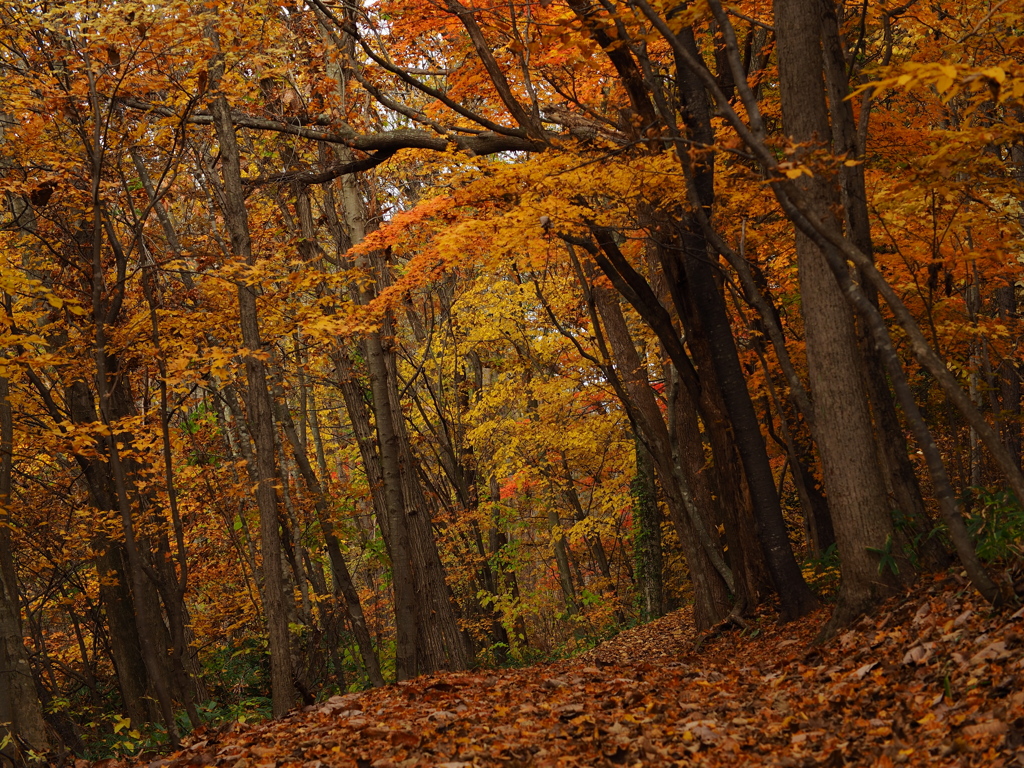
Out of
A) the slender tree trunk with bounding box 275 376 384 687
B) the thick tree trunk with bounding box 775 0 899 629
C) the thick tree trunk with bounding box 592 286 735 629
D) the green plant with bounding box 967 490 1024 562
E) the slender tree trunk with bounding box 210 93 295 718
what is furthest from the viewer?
the slender tree trunk with bounding box 275 376 384 687

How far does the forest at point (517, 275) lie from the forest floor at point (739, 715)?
518 millimetres

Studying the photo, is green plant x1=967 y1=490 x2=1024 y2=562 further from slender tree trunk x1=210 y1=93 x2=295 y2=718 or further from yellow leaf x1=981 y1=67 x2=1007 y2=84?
slender tree trunk x1=210 y1=93 x2=295 y2=718

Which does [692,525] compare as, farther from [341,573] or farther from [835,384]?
[341,573]

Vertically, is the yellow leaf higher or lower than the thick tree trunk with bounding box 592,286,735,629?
higher

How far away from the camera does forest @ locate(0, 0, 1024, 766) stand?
6.23 meters

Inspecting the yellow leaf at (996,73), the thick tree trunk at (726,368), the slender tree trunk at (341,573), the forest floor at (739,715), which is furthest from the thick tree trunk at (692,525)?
the yellow leaf at (996,73)

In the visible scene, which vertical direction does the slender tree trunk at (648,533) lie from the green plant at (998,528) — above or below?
below

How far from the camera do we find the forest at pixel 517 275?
6234 millimetres

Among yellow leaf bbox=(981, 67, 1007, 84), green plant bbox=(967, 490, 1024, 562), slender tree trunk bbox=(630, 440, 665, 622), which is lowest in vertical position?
slender tree trunk bbox=(630, 440, 665, 622)

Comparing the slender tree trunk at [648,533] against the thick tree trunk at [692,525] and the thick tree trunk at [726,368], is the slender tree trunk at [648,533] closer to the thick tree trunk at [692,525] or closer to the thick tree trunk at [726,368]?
the thick tree trunk at [692,525]

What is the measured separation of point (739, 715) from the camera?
4.43 metres

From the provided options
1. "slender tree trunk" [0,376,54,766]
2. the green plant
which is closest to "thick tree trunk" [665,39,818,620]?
the green plant

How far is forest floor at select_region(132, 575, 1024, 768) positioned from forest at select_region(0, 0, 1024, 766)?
1.70 feet

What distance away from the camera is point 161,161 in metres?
12.5
